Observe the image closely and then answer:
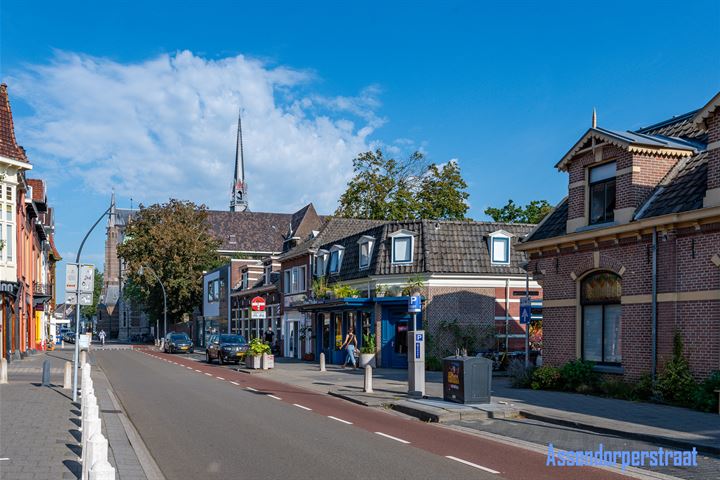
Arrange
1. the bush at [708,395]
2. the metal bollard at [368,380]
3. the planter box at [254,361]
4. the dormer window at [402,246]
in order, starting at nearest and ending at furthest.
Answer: the bush at [708,395]
the metal bollard at [368,380]
the planter box at [254,361]
the dormer window at [402,246]

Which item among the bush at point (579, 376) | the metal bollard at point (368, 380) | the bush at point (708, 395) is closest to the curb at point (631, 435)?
the bush at point (708, 395)

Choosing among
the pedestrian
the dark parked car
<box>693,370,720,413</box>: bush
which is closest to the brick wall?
<box>693,370,720,413</box>: bush

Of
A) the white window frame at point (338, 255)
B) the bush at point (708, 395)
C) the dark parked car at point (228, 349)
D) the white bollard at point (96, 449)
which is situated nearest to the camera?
the white bollard at point (96, 449)

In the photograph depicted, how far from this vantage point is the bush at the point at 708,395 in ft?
50.3

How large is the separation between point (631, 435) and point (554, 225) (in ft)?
35.3

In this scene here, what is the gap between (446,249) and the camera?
1299 inches

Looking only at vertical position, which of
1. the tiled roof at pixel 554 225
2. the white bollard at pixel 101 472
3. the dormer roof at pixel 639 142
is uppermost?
the dormer roof at pixel 639 142

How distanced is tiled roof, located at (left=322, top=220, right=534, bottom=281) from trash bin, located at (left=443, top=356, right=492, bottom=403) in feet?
49.8

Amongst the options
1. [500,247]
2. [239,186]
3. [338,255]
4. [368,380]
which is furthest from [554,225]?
[239,186]

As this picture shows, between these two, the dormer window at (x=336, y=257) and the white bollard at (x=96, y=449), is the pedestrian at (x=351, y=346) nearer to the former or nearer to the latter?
the dormer window at (x=336, y=257)

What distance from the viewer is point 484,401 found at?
Answer: 55.1 feet

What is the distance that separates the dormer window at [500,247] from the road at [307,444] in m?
15.3

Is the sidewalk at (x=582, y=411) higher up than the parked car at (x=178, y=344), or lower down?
higher up

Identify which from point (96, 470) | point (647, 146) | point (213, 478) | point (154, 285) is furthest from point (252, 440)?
point (154, 285)
